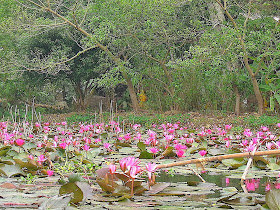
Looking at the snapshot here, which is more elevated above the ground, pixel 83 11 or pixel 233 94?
pixel 83 11

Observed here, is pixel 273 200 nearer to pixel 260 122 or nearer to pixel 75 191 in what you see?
pixel 75 191

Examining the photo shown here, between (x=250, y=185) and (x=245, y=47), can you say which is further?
(x=245, y=47)

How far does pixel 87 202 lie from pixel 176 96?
476 inches

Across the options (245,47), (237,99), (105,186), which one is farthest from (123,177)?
(237,99)

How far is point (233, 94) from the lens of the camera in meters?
13.7

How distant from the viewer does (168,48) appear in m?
14.4

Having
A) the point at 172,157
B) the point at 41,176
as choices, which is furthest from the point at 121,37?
the point at 41,176

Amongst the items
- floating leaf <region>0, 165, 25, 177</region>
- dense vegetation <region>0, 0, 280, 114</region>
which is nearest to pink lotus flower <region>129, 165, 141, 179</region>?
floating leaf <region>0, 165, 25, 177</region>

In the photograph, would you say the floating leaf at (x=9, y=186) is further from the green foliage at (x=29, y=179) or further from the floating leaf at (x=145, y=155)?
the floating leaf at (x=145, y=155)

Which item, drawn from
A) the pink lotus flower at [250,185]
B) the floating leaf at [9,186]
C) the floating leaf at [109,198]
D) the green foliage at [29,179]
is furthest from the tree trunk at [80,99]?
the floating leaf at [109,198]

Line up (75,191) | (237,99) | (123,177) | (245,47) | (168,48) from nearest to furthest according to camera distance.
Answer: (75,191) < (123,177) < (245,47) < (237,99) < (168,48)

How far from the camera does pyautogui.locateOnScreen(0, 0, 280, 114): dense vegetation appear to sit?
12148mm

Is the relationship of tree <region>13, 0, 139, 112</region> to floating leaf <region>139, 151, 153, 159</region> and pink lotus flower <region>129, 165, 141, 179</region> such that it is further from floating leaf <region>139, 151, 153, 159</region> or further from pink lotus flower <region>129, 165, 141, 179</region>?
pink lotus flower <region>129, 165, 141, 179</region>

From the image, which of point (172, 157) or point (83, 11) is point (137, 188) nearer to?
point (172, 157)
